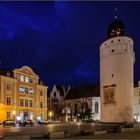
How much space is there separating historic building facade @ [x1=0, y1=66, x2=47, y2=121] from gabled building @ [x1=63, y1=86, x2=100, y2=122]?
13440 millimetres

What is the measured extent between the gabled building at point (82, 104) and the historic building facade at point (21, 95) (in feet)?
44.1

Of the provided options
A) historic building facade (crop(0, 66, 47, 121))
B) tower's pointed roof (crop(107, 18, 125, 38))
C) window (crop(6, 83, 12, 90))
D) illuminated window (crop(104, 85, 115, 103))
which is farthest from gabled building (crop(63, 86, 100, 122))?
tower's pointed roof (crop(107, 18, 125, 38))

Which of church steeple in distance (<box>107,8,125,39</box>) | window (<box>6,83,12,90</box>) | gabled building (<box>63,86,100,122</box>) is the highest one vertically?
A: church steeple in distance (<box>107,8,125,39</box>)

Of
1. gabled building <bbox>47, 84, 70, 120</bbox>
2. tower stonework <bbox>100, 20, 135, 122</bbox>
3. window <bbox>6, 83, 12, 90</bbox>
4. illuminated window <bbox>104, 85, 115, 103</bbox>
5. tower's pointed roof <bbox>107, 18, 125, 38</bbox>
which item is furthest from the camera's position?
gabled building <bbox>47, 84, 70, 120</bbox>

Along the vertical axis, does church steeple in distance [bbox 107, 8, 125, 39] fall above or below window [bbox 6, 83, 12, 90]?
above

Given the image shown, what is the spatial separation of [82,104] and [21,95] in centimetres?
2365

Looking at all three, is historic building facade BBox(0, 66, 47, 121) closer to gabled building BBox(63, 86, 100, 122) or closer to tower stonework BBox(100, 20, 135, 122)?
gabled building BBox(63, 86, 100, 122)

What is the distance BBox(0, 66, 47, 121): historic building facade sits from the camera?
58562mm

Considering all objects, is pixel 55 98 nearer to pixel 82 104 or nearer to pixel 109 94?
pixel 82 104

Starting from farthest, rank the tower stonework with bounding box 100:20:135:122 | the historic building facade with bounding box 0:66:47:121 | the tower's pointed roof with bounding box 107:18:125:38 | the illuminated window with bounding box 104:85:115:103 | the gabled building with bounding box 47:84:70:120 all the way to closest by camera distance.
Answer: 1. the gabled building with bounding box 47:84:70:120
2. the historic building facade with bounding box 0:66:47:121
3. the tower's pointed roof with bounding box 107:18:125:38
4. the illuminated window with bounding box 104:85:115:103
5. the tower stonework with bounding box 100:20:135:122

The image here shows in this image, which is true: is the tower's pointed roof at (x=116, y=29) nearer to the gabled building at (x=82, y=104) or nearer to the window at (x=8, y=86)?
the window at (x=8, y=86)

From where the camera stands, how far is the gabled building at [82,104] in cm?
7969

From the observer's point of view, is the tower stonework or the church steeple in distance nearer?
the tower stonework

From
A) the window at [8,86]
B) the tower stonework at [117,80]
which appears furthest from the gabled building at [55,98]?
the tower stonework at [117,80]
